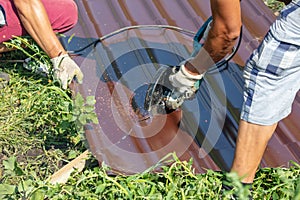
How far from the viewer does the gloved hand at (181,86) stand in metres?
2.74

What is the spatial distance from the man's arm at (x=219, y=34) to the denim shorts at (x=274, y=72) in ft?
0.50

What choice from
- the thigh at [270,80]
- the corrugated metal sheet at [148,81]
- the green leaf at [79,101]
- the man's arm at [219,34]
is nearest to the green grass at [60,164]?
the green leaf at [79,101]

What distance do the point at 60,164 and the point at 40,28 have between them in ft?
2.63

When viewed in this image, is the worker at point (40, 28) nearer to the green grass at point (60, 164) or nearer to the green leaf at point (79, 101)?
the green grass at point (60, 164)

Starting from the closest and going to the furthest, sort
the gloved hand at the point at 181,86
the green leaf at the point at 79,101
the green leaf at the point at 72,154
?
the green leaf at the point at 79,101
the gloved hand at the point at 181,86
the green leaf at the point at 72,154

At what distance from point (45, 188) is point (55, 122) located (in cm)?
62

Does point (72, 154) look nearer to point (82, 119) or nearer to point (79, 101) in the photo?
point (82, 119)

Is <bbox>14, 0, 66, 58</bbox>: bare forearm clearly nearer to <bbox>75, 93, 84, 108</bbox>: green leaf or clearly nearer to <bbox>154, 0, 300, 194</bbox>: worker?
<bbox>75, 93, 84, 108</bbox>: green leaf

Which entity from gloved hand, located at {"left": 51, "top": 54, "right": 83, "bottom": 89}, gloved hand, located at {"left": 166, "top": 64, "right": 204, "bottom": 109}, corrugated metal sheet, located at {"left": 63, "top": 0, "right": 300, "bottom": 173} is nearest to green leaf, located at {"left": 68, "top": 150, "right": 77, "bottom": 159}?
corrugated metal sheet, located at {"left": 63, "top": 0, "right": 300, "bottom": 173}

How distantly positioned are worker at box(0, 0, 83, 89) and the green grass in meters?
0.08

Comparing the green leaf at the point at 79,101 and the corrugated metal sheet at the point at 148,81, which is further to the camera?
the corrugated metal sheet at the point at 148,81

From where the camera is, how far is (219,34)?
2373mm

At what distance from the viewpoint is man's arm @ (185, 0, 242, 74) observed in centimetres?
220

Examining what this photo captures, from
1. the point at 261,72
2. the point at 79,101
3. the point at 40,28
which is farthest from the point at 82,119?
the point at 261,72
